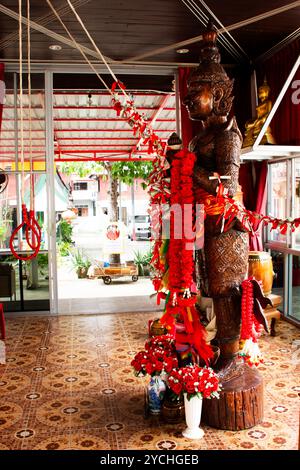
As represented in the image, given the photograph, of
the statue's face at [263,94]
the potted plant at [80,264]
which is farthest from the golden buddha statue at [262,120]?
the potted plant at [80,264]

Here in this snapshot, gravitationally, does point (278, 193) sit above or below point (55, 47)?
below

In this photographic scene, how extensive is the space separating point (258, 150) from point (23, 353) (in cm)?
312

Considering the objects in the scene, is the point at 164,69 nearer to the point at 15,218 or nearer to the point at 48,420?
the point at 15,218

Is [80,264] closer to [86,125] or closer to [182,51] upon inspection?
[86,125]

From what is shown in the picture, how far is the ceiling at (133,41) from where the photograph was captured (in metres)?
4.08

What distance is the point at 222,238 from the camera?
2984 mm

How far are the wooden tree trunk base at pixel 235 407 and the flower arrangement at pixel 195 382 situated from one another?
111 millimetres

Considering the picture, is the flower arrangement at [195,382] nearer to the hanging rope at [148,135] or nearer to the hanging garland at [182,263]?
the hanging garland at [182,263]

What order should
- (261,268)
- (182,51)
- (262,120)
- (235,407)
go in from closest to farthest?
1. (235,407)
2. (261,268)
3. (262,120)
4. (182,51)

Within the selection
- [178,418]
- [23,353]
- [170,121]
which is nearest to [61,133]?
[170,121]

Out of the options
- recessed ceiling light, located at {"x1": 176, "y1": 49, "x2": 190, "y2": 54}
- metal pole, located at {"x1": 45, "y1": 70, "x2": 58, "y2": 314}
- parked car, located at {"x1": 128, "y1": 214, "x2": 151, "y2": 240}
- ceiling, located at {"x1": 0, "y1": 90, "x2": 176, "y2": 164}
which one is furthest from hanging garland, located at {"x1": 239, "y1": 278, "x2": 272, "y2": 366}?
parked car, located at {"x1": 128, "y1": 214, "x2": 151, "y2": 240}

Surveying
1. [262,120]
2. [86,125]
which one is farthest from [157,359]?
[86,125]

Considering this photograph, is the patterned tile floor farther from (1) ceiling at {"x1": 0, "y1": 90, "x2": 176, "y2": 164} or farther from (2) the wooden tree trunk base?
(1) ceiling at {"x1": 0, "y1": 90, "x2": 176, "y2": 164}

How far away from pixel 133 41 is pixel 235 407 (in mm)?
3794
